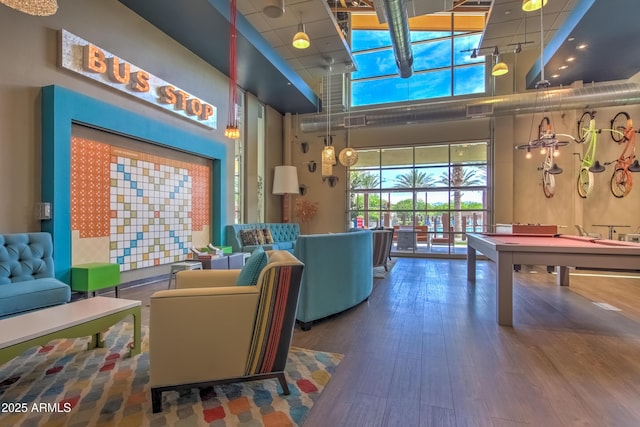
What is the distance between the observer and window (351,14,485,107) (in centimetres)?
857

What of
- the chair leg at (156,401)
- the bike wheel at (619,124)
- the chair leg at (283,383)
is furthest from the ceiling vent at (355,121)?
the chair leg at (156,401)

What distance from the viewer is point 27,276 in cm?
341

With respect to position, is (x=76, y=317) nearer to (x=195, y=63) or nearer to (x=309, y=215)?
(x=195, y=63)

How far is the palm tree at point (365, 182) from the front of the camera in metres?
9.55

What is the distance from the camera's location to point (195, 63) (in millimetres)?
6215

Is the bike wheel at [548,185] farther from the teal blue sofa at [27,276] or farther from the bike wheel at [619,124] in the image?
the teal blue sofa at [27,276]

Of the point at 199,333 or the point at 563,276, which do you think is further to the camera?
the point at 563,276

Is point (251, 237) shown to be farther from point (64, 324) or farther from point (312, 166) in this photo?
point (64, 324)

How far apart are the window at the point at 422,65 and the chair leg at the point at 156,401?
915cm

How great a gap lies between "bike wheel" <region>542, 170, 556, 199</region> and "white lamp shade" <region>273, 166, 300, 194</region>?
6300 millimetres

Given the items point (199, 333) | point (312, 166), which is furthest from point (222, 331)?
point (312, 166)

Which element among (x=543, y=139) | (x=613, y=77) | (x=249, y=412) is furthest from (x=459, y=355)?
(x=613, y=77)

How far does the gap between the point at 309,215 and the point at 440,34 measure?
6268 millimetres

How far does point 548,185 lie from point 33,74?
9.83 m
